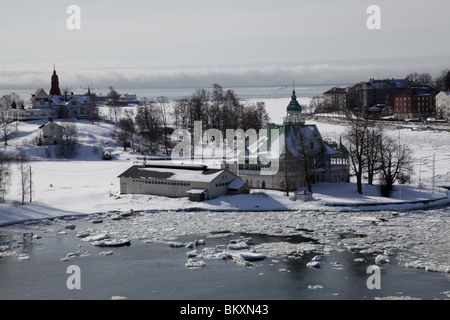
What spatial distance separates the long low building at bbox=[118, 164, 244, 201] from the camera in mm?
47656

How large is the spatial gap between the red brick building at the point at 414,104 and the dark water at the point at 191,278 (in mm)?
89812

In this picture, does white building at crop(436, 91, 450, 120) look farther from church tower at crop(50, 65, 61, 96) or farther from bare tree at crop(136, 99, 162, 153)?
church tower at crop(50, 65, 61, 96)

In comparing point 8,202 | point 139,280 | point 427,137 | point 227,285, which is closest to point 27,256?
point 139,280

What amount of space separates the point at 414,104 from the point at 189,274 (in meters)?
96.6

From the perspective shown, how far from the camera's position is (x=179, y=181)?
48.6m

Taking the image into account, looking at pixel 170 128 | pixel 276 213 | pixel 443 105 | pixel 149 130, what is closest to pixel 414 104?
pixel 443 105

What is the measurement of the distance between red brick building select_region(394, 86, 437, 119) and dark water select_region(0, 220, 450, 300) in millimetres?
89812

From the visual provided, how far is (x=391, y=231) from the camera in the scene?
36.9 metres

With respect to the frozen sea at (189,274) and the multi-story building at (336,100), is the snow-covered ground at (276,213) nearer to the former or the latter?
the frozen sea at (189,274)

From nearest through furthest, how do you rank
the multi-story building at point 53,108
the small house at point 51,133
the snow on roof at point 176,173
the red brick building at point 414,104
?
the snow on roof at point 176,173
the small house at point 51,133
the multi-story building at point 53,108
the red brick building at point 414,104

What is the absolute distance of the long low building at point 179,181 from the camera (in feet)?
156

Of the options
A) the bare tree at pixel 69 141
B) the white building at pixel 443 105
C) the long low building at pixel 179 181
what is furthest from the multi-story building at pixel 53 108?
the white building at pixel 443 105
